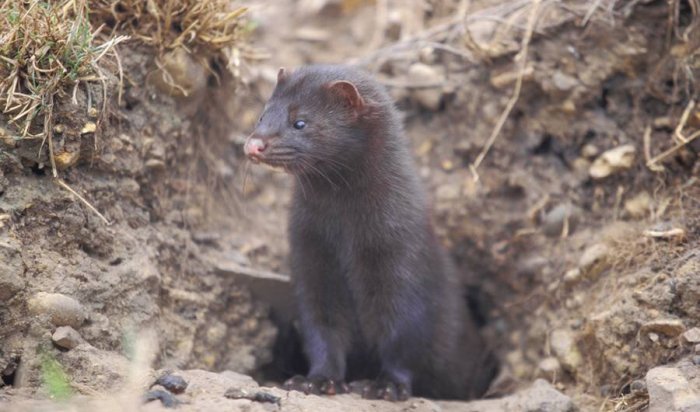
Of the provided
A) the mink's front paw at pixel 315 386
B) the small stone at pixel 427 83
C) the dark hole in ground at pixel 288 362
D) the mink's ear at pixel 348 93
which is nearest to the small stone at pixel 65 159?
the mink's ear at pixel 348 93

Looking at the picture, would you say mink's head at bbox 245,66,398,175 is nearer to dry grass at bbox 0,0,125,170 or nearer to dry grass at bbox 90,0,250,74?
dry grass at bbox 90,0,250,74

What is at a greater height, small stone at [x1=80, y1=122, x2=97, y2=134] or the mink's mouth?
small stone at [x1=80, y1=122, x2=97, y2=134]

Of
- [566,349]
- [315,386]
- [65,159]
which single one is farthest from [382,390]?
[65,159]

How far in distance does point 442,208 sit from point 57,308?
3.12 meters

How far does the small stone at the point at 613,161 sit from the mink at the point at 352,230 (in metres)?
1.20

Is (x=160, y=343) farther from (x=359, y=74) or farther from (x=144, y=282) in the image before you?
(x=359, y=74)

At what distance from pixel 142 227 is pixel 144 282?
0.42m

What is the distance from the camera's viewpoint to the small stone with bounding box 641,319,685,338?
144 inches

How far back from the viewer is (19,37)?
355 centimetres

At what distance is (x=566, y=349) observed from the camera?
451 cm

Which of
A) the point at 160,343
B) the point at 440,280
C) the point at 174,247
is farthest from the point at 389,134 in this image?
the point at 160,343

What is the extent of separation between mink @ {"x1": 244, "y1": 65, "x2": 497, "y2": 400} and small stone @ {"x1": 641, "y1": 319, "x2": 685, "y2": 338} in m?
1.27

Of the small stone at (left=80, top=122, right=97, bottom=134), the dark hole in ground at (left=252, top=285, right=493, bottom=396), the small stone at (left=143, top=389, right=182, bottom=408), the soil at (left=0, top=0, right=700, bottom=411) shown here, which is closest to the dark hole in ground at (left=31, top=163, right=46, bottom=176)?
the soil at (left=0, top=0, right=700, bottom=411)

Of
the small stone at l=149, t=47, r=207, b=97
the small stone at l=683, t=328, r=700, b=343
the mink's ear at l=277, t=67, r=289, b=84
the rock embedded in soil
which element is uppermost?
the small stone at l=149, t=47, r=207, b=97
